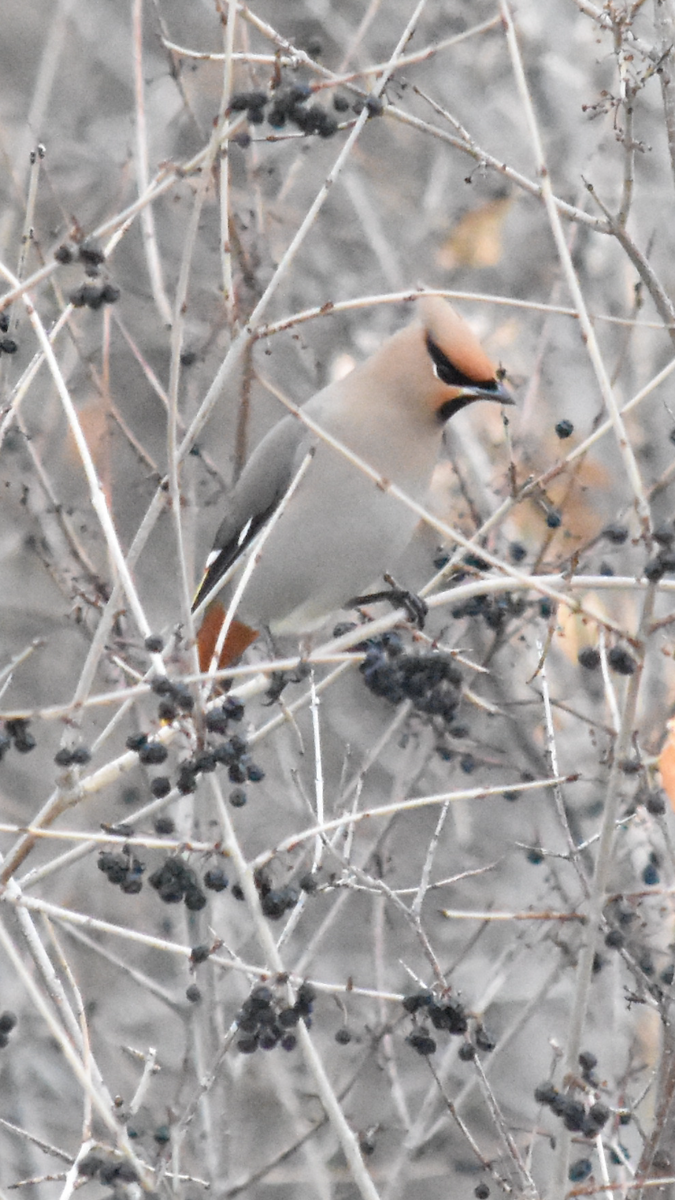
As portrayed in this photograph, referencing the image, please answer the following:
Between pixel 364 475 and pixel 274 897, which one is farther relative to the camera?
pixel 364 475

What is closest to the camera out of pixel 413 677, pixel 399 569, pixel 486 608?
pixel 413 677

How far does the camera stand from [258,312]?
223 cm

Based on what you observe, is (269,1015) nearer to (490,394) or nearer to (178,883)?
(178,883)

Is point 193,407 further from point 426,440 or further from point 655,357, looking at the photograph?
point 655,357

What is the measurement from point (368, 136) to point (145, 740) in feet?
15.5

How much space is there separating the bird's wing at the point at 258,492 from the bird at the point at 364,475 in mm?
43

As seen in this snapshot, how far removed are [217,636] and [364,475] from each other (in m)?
0.58

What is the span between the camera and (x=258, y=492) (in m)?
4.14

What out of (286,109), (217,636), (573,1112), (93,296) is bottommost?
(573,1112)

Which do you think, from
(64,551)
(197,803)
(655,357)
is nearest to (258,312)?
(197,803)

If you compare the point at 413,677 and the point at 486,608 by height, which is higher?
the point at 486,608

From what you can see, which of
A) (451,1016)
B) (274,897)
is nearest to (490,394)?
(274,897)

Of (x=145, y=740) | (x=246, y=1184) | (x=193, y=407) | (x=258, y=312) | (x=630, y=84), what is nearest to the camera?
Answer: (x=258, y=312)

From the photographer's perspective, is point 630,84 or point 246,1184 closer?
point 630,84
